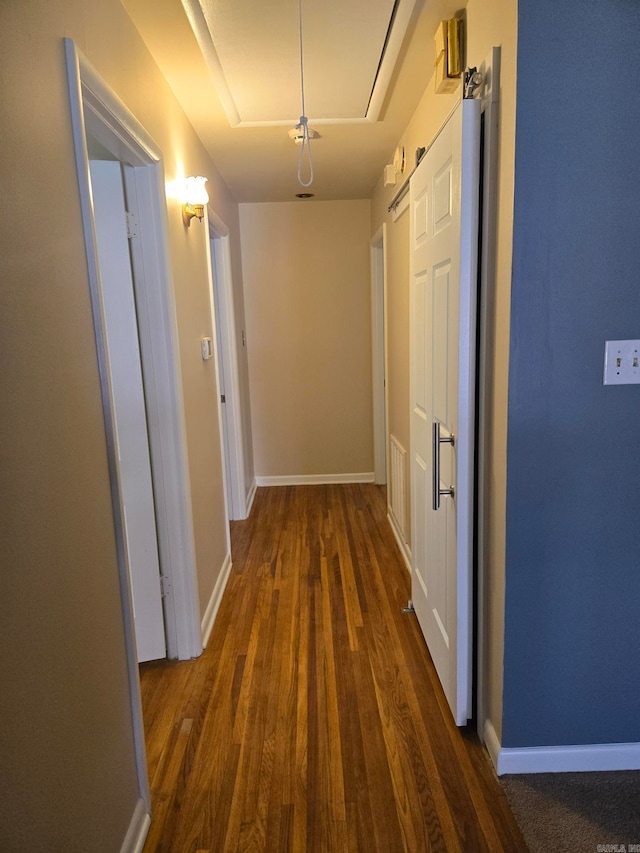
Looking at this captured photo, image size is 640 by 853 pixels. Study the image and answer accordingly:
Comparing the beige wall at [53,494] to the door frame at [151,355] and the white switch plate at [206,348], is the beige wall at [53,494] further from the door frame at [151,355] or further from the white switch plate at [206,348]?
the white switch plate at [206,348]

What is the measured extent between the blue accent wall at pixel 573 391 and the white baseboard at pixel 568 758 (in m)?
0.02

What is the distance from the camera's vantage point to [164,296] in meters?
2.03

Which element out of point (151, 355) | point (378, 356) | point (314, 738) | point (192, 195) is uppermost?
point (192, 195)

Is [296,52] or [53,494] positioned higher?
[296,52]

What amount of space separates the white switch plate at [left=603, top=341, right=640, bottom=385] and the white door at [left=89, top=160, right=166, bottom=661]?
155 cm

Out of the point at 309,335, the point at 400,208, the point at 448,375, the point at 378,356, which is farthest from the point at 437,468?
the point at 309,335

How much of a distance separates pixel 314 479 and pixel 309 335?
129cm

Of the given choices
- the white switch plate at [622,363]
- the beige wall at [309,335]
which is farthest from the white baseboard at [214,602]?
the white switch plate at [622,363]

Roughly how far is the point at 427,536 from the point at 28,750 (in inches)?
63.5

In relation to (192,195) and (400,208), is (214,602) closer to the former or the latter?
(192,195)

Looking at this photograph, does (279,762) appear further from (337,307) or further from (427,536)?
(337,307)

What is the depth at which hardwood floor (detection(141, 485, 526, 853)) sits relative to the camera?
4.91 feet

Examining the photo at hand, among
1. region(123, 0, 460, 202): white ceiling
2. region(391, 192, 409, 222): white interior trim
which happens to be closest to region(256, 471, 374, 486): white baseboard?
region(391, 192, 409, 222): white interior trim

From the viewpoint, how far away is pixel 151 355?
2.06 metres
